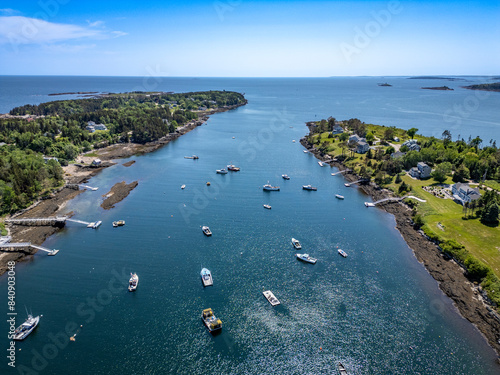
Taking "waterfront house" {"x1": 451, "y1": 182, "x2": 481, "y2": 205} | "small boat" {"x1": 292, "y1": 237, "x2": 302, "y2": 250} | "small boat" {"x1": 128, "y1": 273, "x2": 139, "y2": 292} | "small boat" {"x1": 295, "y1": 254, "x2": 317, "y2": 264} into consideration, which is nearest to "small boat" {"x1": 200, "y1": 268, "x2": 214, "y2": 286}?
"small boat" {"x1": 128, "y1": 273, "x2": 139, "y2": 292}

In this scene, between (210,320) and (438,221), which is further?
(438,221)

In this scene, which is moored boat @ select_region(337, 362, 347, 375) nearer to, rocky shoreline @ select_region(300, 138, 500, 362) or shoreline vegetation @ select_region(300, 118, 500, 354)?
rocky shoreline @ select_region(300, 138, 500, 362)

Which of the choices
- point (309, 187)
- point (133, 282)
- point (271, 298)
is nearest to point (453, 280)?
point (271, 298)

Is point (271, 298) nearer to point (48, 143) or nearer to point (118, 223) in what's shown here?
point (118, 223)

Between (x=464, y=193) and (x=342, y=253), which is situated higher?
(x=464, y=193)

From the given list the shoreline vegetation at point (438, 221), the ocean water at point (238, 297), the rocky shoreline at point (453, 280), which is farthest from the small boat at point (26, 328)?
the shoreline vegetation at point (438, 221)

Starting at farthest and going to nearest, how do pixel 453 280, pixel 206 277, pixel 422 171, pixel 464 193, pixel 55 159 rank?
pixel 55 159 < pixel 422 171 < pixel 464 193 < pixel 453 280 < pixel 206 277

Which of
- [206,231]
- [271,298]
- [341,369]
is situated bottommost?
[341,369]

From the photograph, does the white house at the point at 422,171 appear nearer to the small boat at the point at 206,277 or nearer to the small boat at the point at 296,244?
the small boat at the point at 296,244
